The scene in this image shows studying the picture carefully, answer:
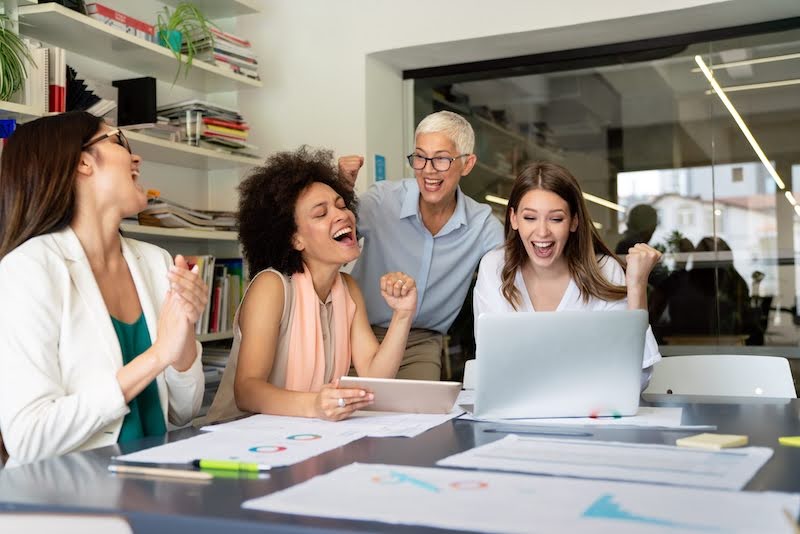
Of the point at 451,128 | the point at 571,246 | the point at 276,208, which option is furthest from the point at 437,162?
the point at 276,208

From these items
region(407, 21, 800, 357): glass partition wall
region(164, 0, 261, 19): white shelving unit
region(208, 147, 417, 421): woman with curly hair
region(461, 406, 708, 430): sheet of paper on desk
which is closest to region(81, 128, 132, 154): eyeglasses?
region(208, 147, 417, 421): woman with curly hair

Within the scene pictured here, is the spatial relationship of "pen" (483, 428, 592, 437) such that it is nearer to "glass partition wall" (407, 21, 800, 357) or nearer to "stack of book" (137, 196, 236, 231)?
"stack of book" (137, 196, 236, 231)

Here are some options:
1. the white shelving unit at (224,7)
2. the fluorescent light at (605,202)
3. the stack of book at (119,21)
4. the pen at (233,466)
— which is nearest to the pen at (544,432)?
the pen at (233,466)

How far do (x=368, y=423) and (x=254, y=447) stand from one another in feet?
1.12

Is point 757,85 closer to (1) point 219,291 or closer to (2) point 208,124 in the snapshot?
(2) point 208,124

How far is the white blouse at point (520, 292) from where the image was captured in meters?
2.59

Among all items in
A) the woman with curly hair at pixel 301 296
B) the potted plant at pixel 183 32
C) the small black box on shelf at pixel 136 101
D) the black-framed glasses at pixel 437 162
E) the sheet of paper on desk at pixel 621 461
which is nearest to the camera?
the sheet of paper on desk at pixel 621 461

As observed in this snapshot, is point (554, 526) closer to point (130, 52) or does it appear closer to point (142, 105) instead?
point (142, 105)

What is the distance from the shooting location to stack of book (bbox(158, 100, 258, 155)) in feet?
12.0

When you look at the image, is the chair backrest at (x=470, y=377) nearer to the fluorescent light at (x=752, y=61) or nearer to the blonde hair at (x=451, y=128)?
the blonde hair at (x=451, y=128)

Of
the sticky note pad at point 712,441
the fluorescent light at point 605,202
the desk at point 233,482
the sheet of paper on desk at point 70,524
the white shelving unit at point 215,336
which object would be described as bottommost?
the sheet of paper on desk at point 70,524

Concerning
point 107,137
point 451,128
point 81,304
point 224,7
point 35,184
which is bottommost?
point 81,304

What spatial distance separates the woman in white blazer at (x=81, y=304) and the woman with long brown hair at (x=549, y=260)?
40.2 inches

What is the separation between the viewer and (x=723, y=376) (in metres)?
2.55
